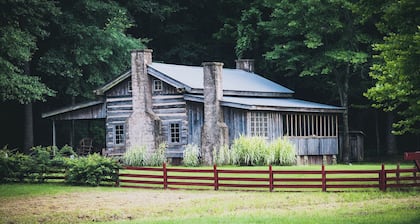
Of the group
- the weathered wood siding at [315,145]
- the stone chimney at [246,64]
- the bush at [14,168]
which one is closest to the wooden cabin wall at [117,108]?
the weathered wood siding at [315,145]

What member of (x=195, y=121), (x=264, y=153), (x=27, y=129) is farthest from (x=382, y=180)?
(x=27, y=129)

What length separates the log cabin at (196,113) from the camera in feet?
153

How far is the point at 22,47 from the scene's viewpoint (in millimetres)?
49969

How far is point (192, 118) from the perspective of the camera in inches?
1896

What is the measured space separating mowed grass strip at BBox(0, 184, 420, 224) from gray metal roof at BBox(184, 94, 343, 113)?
12.4 meters

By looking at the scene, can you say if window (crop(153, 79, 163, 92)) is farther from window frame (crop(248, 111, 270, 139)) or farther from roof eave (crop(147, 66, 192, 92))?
window frame (crop(248, 111, 270, 139))

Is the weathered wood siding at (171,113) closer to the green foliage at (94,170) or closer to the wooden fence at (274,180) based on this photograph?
the wooden fence at (274,180)

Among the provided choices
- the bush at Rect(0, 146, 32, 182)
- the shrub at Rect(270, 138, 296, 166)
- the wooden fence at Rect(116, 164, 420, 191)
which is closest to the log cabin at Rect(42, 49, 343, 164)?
the shrub at Rect(270, 138, 296, 166)

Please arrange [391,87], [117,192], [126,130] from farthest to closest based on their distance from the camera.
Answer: [126,130]
[117,192]
[391,87]

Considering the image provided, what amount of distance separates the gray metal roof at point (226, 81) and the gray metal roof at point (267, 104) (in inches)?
20.4

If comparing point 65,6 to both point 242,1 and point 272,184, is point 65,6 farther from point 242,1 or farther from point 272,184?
point 272,184

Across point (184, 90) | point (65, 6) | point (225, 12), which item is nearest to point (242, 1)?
point (225, 12)

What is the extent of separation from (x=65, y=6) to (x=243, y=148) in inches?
813

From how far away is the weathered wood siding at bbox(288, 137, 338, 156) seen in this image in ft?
159
